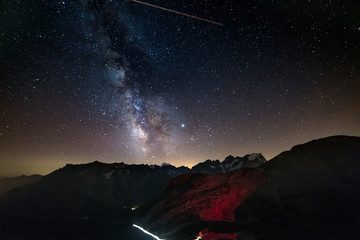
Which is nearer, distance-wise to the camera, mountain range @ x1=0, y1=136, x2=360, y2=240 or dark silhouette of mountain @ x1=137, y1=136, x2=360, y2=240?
dark silhouette of mountain @ x1=137, y1=136, x2=360, y2=240

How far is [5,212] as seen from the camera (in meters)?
198

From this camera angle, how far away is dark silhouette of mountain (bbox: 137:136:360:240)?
165 feet

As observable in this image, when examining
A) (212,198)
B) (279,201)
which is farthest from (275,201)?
(212,198)

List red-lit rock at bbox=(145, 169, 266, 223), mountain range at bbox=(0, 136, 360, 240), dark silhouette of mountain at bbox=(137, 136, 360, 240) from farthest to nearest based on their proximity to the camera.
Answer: red-lit rock at bbox=(145, 169, 266, 223) < mountain range at bbox=(0, 136, 360, 240) < dark silhouette of mountain at bbox=(137, 136, 360, 240)

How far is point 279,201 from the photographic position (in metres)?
65.1

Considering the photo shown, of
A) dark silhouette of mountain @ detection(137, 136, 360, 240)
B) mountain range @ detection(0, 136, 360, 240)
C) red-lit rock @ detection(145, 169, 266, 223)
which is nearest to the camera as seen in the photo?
dark silhouette of mountain @ detection(137, 136, 360, 240)

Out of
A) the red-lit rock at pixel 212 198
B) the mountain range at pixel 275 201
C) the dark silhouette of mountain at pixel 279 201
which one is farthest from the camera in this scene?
the red-lit rock at pixel 212 198

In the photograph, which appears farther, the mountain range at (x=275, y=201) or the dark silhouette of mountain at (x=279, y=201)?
the mountain range at (x=275, y=201)

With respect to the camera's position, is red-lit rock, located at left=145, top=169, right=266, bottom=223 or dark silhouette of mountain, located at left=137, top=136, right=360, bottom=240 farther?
red-lit rock, located at left=145, top=169, right=266, bottom=223

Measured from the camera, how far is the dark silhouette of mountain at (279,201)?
5031cm

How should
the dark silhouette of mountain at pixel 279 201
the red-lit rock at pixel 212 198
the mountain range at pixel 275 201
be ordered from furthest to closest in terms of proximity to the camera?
1. the red-lit rock at pixel 212 198
2. the mountain range at pixel 275 201
3. the dark silhouette of mountain at pixel 279 201

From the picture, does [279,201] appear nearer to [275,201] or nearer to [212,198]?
[275,201]

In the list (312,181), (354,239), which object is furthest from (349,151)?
(354,239)

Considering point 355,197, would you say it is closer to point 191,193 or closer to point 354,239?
point 354,239
